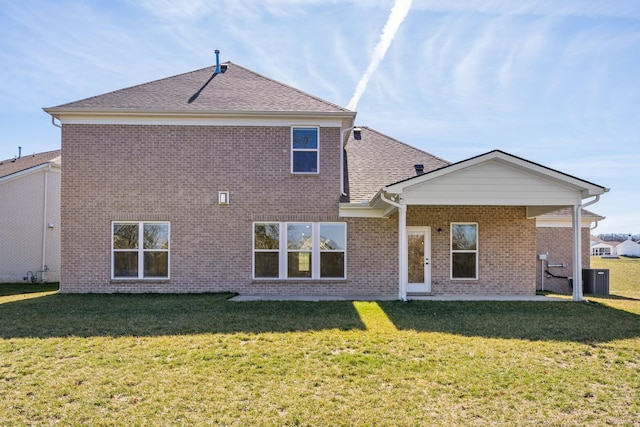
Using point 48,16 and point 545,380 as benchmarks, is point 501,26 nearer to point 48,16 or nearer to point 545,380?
point 545,380

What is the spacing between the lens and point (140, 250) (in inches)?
492

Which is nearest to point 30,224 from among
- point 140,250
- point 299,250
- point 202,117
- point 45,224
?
point 45,224

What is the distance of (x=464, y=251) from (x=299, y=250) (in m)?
5.16

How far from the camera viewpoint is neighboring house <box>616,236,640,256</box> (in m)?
83.8

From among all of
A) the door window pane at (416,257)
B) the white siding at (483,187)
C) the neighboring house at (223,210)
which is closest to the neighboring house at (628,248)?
the door window pane at (416,257)

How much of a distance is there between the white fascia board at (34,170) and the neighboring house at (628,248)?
97518 millimetres

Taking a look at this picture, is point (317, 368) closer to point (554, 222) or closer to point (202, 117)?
point (202, 117)

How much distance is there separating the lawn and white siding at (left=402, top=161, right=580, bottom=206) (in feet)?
9.90

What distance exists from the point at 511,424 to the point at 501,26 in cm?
997

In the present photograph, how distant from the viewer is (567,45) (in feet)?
35.2

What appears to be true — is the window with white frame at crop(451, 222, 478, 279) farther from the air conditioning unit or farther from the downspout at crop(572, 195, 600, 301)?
the air conditioning unit

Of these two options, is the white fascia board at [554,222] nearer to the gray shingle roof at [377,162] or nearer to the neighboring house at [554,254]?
the neighboring house at [554,254]

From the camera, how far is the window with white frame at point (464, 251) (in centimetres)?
1273

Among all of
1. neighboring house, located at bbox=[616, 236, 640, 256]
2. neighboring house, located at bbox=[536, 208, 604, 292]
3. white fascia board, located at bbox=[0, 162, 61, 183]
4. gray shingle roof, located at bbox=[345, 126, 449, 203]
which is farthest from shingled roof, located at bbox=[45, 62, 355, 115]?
neighboring house, located at bbox=[616, 236, 640, 256]
